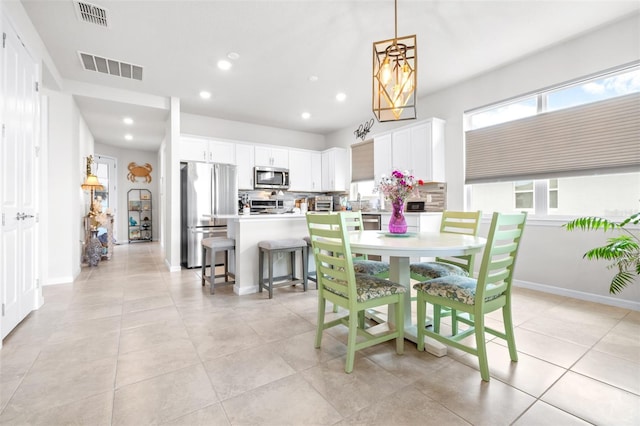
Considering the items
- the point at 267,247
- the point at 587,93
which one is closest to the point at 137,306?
the point at 267,247

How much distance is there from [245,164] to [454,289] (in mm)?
4694

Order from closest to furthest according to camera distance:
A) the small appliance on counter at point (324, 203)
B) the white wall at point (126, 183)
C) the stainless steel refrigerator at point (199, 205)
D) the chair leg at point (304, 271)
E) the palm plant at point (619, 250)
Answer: the palm plant at point (619, 250), the chair leg at point (304, 271), the stainless steel refrigerator at point (199, 205), the small appliance on counter at point (324, 203), the white wall at point (126, 183)

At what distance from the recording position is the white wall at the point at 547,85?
9.54 feet

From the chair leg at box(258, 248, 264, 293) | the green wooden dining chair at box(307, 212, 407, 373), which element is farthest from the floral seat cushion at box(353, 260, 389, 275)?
the chair leg at box(258, 248, 264, 293)

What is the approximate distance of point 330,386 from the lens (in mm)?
1641

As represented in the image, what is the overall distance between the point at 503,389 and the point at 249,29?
344 cm

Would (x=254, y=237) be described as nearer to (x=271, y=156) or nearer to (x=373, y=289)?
(x=373, y=289)

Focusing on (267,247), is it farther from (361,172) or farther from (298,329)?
Answer: (361,172)

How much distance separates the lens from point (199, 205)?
16.2 ft

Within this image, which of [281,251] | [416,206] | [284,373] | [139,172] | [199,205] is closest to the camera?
[284,373]

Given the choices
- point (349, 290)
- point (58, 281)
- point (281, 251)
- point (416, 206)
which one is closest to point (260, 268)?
point (281, 251)

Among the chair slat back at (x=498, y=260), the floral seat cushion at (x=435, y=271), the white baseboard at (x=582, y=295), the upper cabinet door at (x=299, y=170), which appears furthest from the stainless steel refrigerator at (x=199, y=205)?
the white baseboard at (x=582, y=295)

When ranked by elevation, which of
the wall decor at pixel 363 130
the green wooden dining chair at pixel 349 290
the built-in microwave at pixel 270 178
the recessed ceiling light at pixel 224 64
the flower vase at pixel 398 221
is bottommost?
the green wooden dining chair at pixel 349 290

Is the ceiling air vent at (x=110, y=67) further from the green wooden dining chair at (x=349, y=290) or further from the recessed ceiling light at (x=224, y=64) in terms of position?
the green wooden dining chair at (x=349, y=290)
